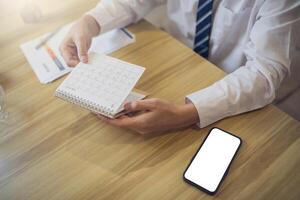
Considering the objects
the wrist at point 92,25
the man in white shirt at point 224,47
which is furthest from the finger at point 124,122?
the wrist at point 92,25

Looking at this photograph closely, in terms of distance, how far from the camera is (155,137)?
2.20ft

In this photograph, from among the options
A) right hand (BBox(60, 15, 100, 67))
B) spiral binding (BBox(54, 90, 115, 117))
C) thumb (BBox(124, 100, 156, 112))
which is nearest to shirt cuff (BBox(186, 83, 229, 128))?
thumb (BBox(124, 100, 156, 112))

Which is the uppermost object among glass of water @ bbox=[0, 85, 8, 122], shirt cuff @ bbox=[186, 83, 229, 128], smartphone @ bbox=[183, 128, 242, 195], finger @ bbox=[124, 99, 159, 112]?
glass of water @ bbox=[0, 85, 8, 122]

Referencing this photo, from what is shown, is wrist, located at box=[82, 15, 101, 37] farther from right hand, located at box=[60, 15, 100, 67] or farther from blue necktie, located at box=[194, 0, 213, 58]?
blue necktie, located at box=[194, 0, 213, 58]

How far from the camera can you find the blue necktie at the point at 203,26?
2.84ft

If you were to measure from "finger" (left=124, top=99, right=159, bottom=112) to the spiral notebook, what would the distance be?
2 centimetres

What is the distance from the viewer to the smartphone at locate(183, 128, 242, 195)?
59cm

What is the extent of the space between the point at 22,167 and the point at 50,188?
3.3 inches

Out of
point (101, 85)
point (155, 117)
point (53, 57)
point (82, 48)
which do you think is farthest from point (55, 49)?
point (155, 117)

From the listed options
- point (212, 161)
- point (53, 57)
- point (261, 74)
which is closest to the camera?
point (212, 161)

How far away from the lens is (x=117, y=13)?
0.92 meters

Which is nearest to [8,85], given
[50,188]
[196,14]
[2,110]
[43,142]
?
[2,110]

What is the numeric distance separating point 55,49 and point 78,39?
11 cm

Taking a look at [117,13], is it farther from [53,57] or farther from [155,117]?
[155,117]
